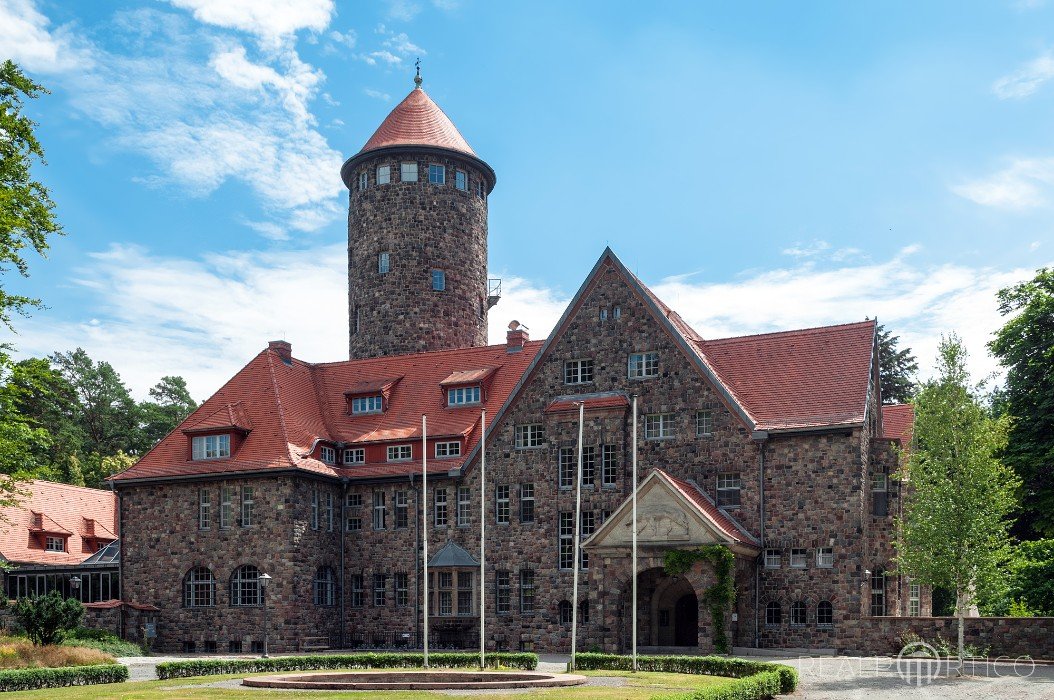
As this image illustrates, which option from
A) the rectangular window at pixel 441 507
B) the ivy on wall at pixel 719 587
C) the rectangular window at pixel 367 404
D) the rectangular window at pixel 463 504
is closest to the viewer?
the ivy on wall at pixel 719 587

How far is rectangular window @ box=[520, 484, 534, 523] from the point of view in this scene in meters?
43.9

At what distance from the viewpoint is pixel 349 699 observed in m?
23.0

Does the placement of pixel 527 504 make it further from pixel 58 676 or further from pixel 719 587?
pixel 58 676

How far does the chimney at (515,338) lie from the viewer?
164 feet

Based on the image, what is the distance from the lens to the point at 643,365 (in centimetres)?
4306

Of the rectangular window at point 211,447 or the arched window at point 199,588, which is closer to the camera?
the arched window at point 199,588

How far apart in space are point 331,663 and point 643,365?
52.9 feet

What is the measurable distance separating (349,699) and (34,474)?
46.5 ft

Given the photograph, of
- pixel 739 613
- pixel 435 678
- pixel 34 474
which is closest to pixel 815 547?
pixel 739 613

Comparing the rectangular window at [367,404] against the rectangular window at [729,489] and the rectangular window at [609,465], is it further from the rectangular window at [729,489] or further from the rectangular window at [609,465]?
the rectangular window at [729,489]

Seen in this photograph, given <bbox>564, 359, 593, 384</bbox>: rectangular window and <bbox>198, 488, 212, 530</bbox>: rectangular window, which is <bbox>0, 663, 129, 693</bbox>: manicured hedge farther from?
<bbox>564, 359, 593, 384</bbox>: rectangular window

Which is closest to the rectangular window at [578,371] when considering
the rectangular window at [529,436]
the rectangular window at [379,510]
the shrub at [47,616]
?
the rectangular window at [529,436]

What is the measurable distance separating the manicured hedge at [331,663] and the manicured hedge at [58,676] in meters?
1.18

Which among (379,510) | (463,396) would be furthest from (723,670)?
(463,396)
